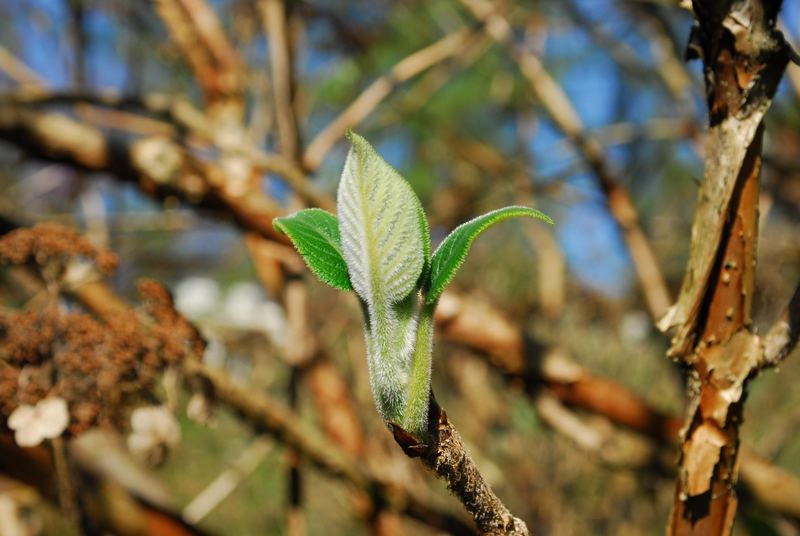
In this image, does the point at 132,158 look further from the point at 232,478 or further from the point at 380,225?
the point at 380,225

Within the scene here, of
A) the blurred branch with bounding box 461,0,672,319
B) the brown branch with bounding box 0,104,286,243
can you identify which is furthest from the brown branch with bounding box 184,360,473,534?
the blurred branch with bounding box 461,0,672,319

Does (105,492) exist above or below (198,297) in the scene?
above

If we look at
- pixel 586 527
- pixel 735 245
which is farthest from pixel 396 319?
pixel 586 527

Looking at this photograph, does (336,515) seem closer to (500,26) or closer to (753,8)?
(500,26)

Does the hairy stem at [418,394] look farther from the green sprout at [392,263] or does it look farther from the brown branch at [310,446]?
the brown branch at [310,446]

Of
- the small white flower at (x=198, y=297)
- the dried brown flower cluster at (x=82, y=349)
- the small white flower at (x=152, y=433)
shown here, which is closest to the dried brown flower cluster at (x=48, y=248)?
the dried brown flower cluster at (x=82, y=349)

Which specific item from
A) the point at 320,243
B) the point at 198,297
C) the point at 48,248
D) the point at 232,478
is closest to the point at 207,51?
Answer: the point at 232,478
